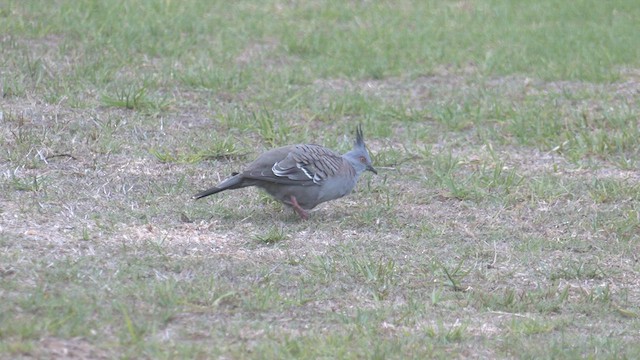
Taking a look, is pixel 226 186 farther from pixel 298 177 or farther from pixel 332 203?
pixel 332 203

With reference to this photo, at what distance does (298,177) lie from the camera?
721cm

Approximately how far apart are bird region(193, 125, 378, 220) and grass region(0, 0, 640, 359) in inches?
6.9

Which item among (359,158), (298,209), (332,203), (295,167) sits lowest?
(332,203)

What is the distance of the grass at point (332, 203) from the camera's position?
211 inches

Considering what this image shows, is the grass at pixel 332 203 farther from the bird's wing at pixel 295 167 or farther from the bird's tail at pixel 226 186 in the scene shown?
the bird's wing at pixel 295 167

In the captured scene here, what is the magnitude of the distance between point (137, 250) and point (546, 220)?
289cm

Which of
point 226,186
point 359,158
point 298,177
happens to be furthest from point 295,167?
point 359,158

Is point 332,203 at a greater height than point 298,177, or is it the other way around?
point 298,177

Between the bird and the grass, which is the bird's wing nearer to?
the bird

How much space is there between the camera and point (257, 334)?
519cm

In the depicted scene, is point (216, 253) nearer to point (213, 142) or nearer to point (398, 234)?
point (398, 234)

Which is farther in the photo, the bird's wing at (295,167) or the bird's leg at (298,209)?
the bird's leg at (298,209)

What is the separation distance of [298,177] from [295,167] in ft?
0.28

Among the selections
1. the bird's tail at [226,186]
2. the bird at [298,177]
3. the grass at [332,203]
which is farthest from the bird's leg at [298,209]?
the bird's tail at [226,186]
